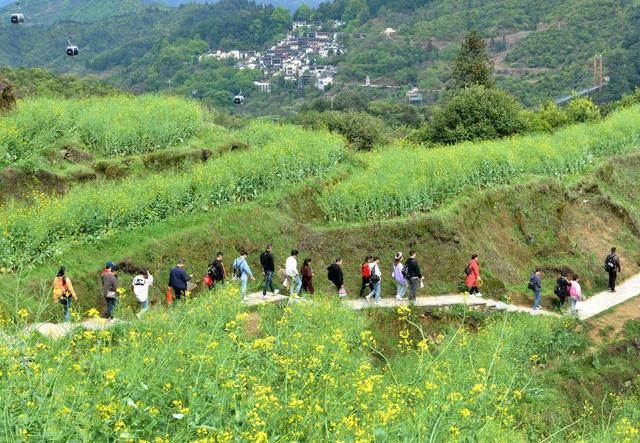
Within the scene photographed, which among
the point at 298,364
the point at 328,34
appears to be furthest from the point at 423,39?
the point at 298,364

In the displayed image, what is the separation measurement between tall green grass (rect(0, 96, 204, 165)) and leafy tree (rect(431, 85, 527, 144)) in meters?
12.4

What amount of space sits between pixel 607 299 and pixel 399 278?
7346 millimetres

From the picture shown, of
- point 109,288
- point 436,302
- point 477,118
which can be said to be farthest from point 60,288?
point 477,118

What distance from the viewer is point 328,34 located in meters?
137

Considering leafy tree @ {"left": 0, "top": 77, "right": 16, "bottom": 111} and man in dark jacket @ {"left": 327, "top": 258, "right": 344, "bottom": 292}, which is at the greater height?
leafy tree @ {"left": 0, "top": 77, "right": 16, "bottom": 111}

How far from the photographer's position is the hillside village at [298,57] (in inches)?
4341

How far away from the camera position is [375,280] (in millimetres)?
21984

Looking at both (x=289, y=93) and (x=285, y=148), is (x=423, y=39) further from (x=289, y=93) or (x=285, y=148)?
(x=285, y=148)

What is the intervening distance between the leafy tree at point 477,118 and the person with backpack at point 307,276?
1712 cm

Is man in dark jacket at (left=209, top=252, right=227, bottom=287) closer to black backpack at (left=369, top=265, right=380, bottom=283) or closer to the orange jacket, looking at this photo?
the orange jacket

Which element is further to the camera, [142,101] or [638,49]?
[638,49]

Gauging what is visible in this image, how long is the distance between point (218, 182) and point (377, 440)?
1555 cm

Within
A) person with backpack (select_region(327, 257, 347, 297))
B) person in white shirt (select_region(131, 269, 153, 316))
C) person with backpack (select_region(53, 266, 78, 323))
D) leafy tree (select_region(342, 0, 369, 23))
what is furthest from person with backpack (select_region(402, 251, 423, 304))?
leafy tree (select_region(342, 0, 369, 23))

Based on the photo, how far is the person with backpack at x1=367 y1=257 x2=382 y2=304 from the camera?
22.0 metres
